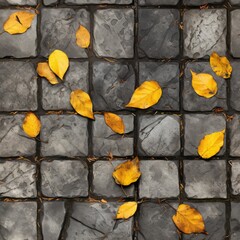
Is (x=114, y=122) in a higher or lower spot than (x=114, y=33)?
lower

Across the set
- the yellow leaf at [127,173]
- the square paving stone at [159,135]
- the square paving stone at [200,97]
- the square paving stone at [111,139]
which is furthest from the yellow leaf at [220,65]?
the yellow leaf at [127,173]

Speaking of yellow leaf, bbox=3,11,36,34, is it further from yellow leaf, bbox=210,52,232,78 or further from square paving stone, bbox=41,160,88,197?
yellow leaf, bbox=210,52,232,78

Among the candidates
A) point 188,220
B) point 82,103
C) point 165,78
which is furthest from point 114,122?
point 188,220

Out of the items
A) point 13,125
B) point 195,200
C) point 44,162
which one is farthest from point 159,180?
point 13,125

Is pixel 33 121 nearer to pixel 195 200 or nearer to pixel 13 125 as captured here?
pixel 13 125

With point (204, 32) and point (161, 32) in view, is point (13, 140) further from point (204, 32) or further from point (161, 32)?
point (204, 32)

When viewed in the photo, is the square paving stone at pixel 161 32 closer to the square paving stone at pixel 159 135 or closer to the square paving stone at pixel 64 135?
the square paving stone at pixel 159 135
